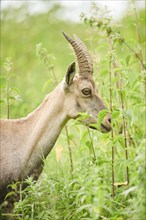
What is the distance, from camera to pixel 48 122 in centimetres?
811

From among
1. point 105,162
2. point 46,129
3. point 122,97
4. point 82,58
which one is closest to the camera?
point 105,162

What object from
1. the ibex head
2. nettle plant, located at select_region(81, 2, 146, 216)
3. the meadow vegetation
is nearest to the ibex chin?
the ibex head

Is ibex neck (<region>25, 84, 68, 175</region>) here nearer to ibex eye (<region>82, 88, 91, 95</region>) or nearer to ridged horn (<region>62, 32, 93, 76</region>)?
ibex eye (<region>82, 88, 91, 95</region>)

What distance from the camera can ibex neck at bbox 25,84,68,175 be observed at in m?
8.03

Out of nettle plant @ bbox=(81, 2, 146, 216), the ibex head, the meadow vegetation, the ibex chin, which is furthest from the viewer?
the ibex head

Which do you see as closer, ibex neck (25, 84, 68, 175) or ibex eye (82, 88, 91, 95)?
ibex neck (25, 84, 68, 175)

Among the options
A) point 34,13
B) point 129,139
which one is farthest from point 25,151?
point 34,13

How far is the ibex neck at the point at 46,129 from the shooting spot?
803 centimetres

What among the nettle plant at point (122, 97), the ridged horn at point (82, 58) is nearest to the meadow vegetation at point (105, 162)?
the nettle plant at point (122, 97)

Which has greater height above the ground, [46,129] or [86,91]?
[86,91]

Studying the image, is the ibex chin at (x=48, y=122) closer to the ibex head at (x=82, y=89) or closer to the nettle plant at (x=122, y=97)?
the ibex head at (x=82, y=89)

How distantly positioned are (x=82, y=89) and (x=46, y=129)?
0.73m

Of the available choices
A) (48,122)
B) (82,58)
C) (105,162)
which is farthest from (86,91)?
(105,162)

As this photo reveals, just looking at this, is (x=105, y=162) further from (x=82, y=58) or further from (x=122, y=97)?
(x=82, y=58)
